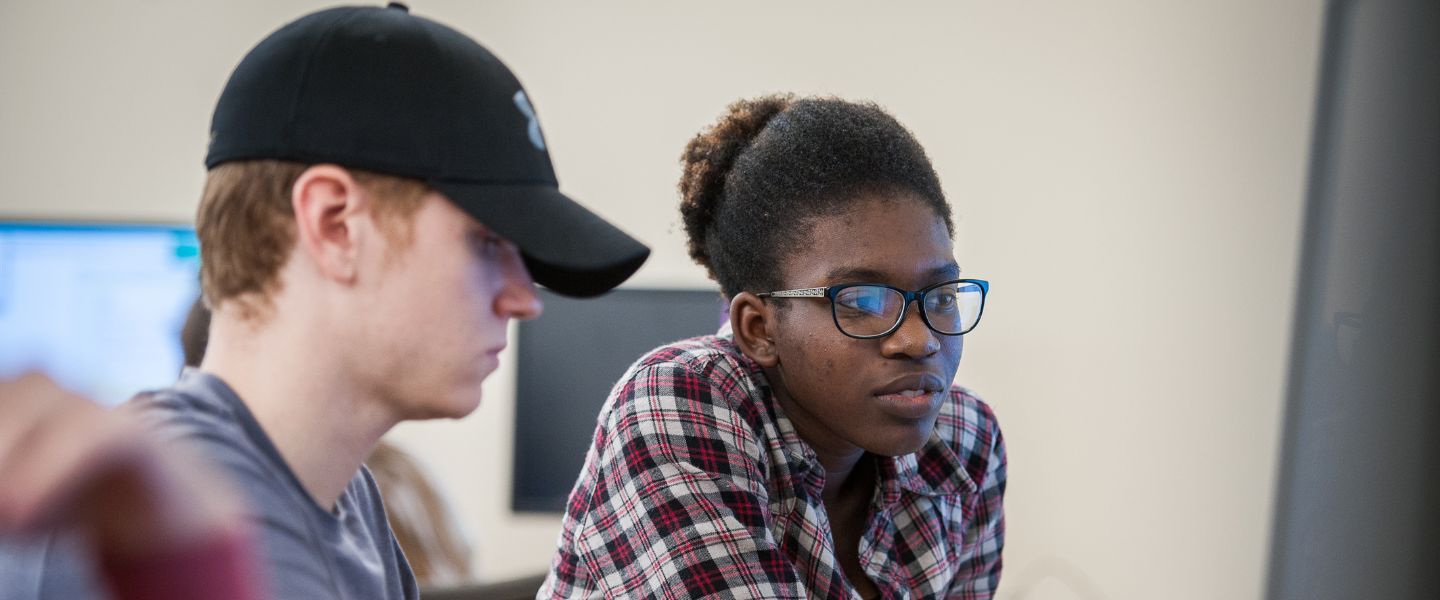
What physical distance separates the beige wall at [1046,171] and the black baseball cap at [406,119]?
1.80 meters

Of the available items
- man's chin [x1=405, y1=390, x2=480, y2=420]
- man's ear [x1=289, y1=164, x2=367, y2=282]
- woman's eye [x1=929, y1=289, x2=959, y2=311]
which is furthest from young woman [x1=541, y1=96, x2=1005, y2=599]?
man's ear [x1=289, y1=164, x2=367, y2=282]

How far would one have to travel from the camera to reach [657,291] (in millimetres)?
2375

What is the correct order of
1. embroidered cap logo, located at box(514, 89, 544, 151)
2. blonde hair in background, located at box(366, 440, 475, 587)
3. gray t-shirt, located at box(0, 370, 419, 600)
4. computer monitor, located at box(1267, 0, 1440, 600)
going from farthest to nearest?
blonde hair in background, located at box(366, 440, 475, 587)
computer monitor, located at box(1267, 0, 1440, 600)
embroidered cap logo, located at box(514, 89, 544, 151)
gray t-shirt, located at box(0, 370, 419, 600)

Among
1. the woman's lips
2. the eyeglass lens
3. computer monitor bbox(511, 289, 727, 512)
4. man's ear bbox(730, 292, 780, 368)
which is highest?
the eyeglass lens

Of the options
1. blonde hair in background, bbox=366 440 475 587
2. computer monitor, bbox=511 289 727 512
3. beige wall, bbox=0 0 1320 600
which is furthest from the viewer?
beige wall, bbox=0 0 1320 600

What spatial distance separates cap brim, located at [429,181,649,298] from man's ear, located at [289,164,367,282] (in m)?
0.05

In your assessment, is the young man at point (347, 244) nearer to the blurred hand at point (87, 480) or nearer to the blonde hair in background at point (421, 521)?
the blurred hand at point (87, 480)

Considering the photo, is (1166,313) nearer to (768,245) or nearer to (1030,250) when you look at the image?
(1030,250)

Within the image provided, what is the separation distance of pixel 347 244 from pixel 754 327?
0.62m

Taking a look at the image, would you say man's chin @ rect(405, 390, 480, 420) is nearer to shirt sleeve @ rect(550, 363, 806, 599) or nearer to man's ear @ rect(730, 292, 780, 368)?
shirt sleeve @ rect(550, 363, 806, 599)

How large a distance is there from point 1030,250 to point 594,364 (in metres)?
1.02

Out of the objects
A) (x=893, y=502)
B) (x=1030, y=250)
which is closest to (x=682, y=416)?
(x=893, y=502)

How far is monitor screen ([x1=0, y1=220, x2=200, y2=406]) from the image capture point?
96.1 inches

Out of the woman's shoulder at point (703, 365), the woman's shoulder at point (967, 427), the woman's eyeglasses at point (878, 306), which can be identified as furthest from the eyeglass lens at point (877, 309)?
the woman's shoulder at point (967, 427)
